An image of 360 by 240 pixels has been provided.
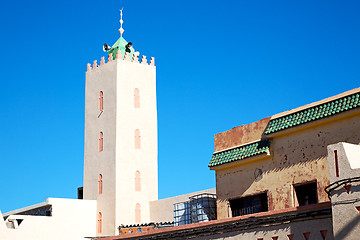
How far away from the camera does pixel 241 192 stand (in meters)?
21.6

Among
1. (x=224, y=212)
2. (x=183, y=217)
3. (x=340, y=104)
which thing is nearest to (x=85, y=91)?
(x=183, y=217)

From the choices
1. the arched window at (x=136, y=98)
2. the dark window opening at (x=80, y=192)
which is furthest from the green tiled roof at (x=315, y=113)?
the dark window opening at (x=80, y=192)

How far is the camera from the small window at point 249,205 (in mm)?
20828

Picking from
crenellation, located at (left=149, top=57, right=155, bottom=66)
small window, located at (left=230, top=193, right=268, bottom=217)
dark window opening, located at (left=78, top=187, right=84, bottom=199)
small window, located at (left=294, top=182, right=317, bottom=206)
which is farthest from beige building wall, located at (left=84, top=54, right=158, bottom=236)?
small window, located at (left=294, top=182, right=317, bottom=206)

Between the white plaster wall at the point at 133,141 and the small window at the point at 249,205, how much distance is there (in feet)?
46.9

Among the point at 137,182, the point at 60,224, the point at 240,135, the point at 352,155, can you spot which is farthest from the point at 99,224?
the point at 352,155

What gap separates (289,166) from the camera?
20.0 metres

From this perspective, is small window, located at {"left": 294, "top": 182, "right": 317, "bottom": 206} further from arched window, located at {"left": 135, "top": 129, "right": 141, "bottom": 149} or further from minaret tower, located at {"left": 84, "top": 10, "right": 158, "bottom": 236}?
arched window, located at {"left": 135, "top": 129, "right": 141, "bottom": 149}

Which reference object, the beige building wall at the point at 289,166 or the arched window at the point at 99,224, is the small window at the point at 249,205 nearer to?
the beige building wall at the point at 289,166

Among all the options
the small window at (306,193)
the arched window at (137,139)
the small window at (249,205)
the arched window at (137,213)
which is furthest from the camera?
the arched window at (137,139)

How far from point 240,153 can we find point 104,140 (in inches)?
647

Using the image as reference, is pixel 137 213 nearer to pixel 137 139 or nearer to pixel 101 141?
pixel 137 139

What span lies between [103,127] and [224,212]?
1647 cm

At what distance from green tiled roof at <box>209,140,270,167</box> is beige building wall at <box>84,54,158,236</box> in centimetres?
1362
